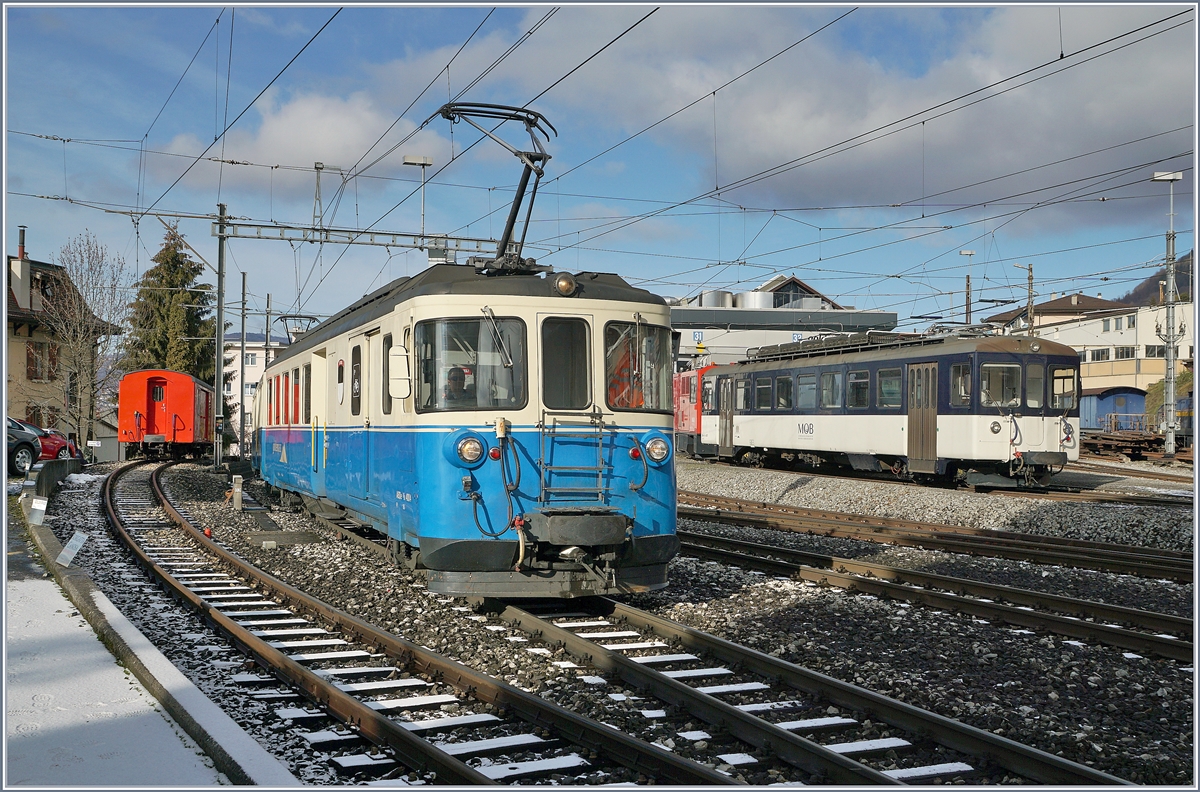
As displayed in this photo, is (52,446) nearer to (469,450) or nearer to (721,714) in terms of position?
(469,450)

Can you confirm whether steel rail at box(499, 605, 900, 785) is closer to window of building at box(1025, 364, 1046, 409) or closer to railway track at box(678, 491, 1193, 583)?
railway track at box(678, 491, 1193, 583)

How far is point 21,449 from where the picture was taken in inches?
938

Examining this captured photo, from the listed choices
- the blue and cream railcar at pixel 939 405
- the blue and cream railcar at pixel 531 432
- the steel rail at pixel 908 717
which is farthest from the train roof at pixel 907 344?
the steel rail at pixel 908 717

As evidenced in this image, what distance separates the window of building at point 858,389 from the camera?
2255 cm

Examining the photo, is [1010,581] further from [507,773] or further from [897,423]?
[897,423]

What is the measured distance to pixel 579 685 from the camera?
21.5 feet

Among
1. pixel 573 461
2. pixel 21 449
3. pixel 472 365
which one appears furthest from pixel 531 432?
pixel 21 449

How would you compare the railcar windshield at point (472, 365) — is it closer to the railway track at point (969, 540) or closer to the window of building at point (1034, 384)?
the railway track at point (969, 540)

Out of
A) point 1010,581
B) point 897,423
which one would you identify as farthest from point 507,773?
point 897,423

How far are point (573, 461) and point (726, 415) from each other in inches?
869

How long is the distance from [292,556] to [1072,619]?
882cm

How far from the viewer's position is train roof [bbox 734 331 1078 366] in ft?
65.6

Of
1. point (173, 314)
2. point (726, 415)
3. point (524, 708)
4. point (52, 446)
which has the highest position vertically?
point (173, 314)

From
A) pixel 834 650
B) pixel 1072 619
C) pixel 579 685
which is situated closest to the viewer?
pixel 579 685
